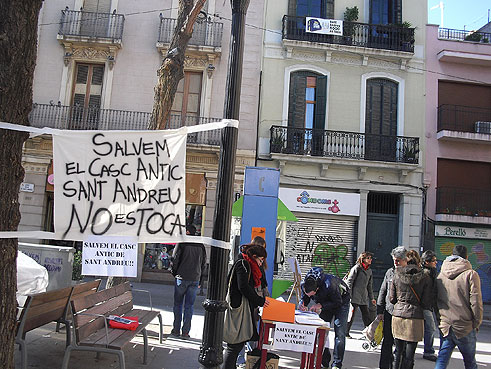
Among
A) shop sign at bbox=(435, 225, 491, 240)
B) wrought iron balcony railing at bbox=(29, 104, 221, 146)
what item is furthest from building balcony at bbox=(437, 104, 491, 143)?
wrought iron balcony railing at bbox=(29, 104, 221, 146)

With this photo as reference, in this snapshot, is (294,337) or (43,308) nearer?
(294,337)

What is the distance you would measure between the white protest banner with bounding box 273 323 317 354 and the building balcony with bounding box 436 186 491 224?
12780 millimetres

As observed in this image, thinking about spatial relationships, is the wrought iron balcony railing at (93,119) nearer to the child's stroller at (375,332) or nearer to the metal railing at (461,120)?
the metal railing at (461,120)

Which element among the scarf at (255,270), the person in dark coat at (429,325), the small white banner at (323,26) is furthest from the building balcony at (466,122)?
the scarf at (255,270)

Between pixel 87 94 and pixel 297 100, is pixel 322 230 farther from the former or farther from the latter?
pixel 87 94

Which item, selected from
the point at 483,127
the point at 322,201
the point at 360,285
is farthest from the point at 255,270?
the point at 483,127

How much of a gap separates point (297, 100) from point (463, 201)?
23.3 ft

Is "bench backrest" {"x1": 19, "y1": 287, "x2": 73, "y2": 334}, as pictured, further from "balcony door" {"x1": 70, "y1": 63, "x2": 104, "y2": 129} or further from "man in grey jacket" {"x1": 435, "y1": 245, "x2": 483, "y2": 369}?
"balcony door" {"x1": 70, "y1": 63, "x2": 104, "y2": 129}

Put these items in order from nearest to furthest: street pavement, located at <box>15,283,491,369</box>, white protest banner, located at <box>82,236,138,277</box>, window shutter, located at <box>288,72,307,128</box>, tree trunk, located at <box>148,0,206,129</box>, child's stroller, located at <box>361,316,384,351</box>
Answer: white protest banner, located at <box>82,236,138,277</box>
street pavement, located at <box>15,283,491,369</box>
child's stroller, located at <box>361,316,384,351</box>
tree trunk, located at <box>148,0,206,129</box>
window shutter, located at <box>288,72,307,128</box>

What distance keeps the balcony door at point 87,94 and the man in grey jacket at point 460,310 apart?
13.7 meters

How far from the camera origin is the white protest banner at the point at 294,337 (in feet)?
15.7

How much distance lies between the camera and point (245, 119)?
16344 mm

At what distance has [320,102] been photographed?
16547 millimetres

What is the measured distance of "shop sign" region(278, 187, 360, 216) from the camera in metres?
15.8
